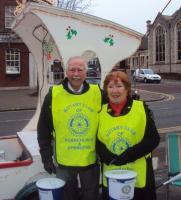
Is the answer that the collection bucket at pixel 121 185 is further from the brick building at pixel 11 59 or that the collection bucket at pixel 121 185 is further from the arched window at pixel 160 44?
the arched window at pixel 160 44

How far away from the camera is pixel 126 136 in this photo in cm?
324

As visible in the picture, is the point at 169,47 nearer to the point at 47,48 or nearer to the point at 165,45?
the point at 165,45

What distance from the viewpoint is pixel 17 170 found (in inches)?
162

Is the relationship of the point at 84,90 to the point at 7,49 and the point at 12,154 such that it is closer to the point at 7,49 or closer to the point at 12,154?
the point at 12,154

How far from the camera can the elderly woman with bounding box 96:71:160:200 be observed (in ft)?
10.6

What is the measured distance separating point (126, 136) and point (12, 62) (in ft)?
90.6

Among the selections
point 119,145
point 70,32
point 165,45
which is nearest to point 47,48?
point 70,32

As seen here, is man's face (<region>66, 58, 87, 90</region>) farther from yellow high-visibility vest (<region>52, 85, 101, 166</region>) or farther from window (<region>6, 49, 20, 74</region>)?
window (<region>6, 49, 20, 74</region>)

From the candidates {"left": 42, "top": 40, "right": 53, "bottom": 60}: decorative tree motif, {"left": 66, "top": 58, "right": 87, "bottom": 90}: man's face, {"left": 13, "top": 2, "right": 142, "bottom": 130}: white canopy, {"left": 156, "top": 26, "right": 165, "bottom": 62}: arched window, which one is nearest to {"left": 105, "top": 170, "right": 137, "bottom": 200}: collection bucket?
{"left": 66, "top": 58, "right": 87, "bottom": 90}: man's face

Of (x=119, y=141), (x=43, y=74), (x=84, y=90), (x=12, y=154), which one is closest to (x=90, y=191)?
(x=119, y=141)

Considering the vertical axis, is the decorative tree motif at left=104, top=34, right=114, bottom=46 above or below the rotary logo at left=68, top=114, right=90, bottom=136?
above

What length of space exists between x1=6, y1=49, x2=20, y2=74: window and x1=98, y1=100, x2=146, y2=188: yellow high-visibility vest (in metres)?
27.3

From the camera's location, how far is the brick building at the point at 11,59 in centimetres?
2969

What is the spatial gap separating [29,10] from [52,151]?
2.06 m
